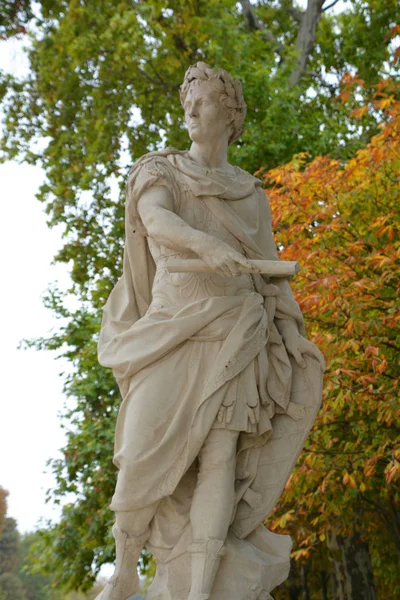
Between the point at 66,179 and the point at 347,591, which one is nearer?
the point at 347,591

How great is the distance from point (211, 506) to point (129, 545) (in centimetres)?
46

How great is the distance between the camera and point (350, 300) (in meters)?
A: 8.80

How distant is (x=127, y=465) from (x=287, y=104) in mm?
10913

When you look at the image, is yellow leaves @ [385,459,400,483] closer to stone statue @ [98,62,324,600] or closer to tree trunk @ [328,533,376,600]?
stone statue @ [98,62,324,600]

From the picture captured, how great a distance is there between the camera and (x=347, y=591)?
11.6 metres

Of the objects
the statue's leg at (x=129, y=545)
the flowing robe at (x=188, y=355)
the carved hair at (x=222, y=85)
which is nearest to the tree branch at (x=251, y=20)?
the carved hair at (x=222, y=85)

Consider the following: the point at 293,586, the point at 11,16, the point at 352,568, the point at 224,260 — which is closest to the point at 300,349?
the point at 224,260

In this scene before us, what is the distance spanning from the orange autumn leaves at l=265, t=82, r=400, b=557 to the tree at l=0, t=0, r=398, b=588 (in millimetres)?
4062

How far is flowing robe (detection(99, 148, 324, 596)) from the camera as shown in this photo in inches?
175

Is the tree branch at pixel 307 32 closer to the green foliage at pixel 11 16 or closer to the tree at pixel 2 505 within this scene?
the green foliage at pixel 11 16

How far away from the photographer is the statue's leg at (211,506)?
4262mm

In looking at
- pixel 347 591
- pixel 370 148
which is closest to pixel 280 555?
pixel 370 148

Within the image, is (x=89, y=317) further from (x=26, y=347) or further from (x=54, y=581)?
(x=54, y=581)

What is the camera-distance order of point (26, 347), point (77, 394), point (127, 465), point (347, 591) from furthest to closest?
1. point (26, 347)
2. point (77, 394)
3. point (347, 591)
4. point (127, 465)
